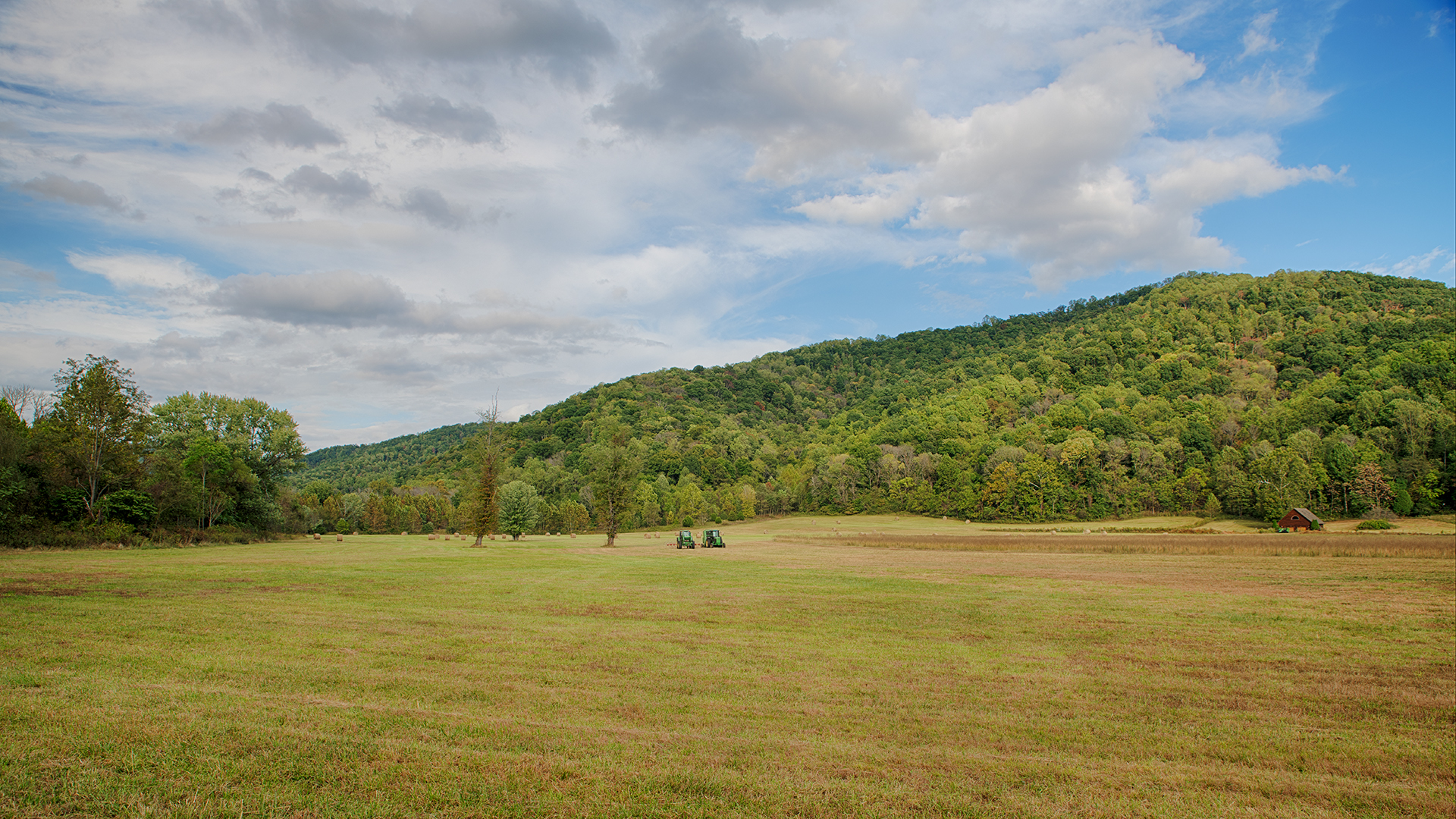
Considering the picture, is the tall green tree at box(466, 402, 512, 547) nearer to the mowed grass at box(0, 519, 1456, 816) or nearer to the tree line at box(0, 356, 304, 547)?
the tree line at box(0, 356, 304, 547)

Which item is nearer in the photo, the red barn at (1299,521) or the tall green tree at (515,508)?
the red barn at (1299,521)

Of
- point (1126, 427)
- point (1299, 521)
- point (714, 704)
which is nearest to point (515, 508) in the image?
point (714, 704)

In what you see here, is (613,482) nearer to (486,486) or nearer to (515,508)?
(486,486)

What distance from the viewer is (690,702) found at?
9727 mm

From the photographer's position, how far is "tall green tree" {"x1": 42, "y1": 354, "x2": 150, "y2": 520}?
129 ft

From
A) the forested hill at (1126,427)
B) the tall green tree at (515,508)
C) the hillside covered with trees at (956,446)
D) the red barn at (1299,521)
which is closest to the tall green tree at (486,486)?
the hillside covered with trees at (956,446)

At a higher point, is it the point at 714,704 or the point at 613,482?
the point at 613,482

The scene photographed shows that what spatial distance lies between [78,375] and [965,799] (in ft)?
197

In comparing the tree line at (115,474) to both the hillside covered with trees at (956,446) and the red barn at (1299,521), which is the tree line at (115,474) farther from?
the red barn at (1299,521)

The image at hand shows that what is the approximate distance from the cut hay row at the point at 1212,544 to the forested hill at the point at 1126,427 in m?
44.3

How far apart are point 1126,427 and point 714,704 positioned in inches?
5421

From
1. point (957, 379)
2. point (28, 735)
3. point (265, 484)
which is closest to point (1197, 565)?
point (28, 735)

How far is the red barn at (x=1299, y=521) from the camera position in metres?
69.2

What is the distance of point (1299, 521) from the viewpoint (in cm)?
7156
